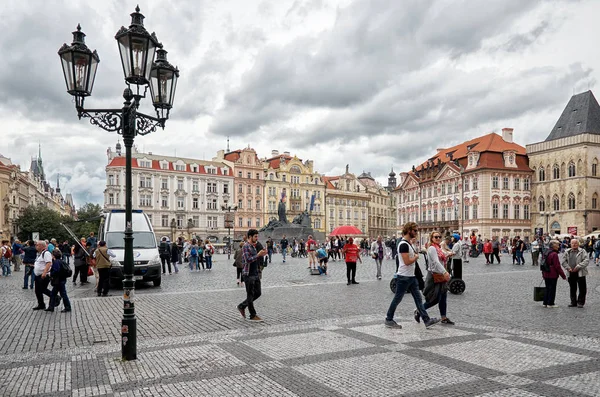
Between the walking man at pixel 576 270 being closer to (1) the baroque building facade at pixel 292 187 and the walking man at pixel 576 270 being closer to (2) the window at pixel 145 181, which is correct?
(2) the window at pixel 145 181

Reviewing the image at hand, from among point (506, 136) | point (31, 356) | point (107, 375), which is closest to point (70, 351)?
point (31, 356)

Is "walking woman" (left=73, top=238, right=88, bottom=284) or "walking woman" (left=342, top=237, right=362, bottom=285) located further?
"walking woman" (left=73, top=238, right=88, bottom=284)

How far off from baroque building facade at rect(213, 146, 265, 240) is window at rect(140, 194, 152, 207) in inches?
552

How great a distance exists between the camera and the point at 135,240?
17.9 meters

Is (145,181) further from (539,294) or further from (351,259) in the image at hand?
(539,294)

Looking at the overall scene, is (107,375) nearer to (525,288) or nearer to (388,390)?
(388,390)

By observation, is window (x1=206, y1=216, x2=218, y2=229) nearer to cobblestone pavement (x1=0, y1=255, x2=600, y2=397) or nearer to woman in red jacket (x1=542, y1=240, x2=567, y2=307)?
cobblestone pavement (x1=0, y1=255, x2=600, y2=397)

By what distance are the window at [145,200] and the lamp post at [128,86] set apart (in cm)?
7352

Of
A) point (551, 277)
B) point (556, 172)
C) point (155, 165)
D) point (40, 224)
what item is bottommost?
point (551, 277)

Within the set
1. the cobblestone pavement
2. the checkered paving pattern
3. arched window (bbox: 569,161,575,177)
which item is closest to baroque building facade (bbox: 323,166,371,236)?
arched window (bbox: 569,161,575,177)

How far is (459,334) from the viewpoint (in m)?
8.35

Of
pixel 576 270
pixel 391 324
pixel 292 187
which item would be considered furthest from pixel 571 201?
pixel 391 324

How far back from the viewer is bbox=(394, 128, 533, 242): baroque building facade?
65.4m

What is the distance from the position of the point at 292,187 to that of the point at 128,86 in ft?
282
